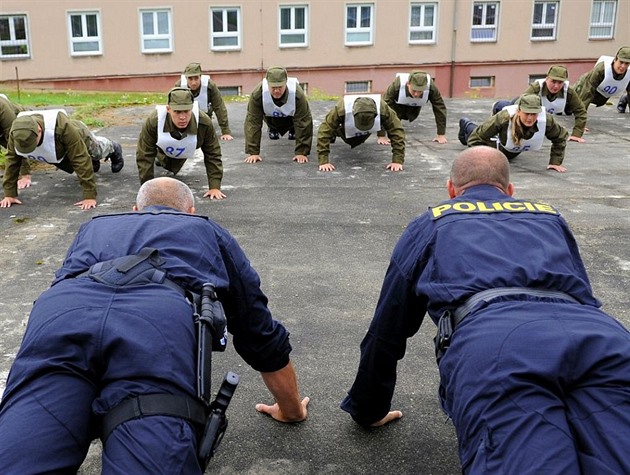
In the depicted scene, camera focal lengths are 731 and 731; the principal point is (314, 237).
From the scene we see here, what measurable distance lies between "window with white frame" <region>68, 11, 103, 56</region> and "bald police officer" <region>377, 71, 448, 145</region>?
49.7ft

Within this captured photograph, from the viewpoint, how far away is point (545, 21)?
25.9m

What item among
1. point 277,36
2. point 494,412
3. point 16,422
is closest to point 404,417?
point 494,412

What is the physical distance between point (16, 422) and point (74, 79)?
77.1ft

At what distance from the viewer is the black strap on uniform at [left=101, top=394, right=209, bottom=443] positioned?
2.19 metres

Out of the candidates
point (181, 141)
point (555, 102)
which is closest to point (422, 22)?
point (555, 102)

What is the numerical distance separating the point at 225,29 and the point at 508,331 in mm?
23210

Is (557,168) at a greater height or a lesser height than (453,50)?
lesser

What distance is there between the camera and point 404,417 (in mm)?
3594

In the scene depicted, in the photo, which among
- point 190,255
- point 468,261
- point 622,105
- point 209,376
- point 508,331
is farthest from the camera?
point 622,105

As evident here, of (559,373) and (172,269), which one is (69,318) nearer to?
(172,269)

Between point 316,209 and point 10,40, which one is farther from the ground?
point 10,40

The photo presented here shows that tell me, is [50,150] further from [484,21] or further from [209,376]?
[484,21]

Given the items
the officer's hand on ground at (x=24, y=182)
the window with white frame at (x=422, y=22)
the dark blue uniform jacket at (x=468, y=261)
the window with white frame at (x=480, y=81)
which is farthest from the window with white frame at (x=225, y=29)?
the dark blue uniform jacket at (x=468, y=261)

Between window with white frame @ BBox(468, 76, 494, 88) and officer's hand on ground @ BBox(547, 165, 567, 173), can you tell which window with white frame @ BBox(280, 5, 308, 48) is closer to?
window with white frame @ BBox(468, 76, 494, 88)
